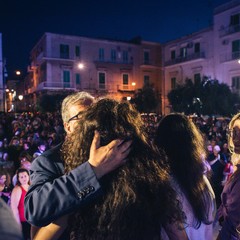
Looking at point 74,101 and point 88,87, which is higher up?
point 88,87

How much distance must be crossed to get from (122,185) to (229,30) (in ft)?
92.5

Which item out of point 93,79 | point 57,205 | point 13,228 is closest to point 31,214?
point 57,205

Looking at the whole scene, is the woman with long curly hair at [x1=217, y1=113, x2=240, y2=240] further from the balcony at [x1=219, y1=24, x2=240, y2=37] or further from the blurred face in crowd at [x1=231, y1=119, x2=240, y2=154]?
the balcony at [x1=219, y1=24, x2=240, y2=37]

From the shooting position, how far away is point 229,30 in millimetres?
26203

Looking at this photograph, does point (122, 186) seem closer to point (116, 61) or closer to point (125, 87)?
point (116, 61)

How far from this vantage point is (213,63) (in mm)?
28688

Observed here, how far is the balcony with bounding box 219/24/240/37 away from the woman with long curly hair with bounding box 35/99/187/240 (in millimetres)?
27551

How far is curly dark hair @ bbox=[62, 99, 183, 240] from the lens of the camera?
1120mm

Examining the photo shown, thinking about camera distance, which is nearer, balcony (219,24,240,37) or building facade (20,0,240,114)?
balcony (219,24,240,37)

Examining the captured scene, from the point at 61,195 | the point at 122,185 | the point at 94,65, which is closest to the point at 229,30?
the point at 94,65

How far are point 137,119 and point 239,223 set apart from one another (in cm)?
140

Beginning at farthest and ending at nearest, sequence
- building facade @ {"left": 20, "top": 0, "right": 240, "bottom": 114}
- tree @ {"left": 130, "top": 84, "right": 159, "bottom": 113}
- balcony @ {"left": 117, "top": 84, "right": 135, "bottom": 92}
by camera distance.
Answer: balcony @ {"left": 117, "top": 84, "right": 135, "bottom": 92} < tree @ {"left": 130, "top": 84, "right": 159, "bottom": 113} < building facade @ {"left": 20, "top": 0, "right": 240, "bottom": 114}

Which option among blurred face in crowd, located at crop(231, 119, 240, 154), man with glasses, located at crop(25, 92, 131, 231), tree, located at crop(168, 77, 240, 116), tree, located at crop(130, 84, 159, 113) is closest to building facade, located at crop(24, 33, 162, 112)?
Answer: tree, located at crop(130, 84, 159, 113)

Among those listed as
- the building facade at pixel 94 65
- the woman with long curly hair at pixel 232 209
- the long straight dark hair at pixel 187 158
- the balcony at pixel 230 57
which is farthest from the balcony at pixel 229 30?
the long straight dark hair at pixel 187 158
